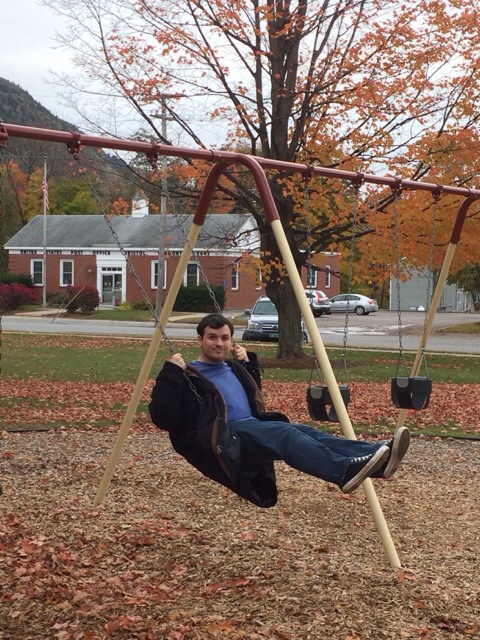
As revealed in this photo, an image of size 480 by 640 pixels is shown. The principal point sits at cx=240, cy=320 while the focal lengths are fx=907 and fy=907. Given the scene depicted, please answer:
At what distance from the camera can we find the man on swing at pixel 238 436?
4.94 metres

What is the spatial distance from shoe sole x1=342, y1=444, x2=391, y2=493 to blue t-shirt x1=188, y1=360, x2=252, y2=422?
1.03 m

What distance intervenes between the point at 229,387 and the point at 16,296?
39.6 m

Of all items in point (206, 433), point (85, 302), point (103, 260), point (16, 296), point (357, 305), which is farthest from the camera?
point (357, 305)

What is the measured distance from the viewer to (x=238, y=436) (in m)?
5.38

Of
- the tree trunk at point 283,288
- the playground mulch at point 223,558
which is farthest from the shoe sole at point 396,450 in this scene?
the tree trunk at point 283,288

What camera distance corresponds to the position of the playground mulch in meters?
4.51

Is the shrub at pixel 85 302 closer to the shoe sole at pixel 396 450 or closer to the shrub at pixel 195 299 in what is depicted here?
the shrub at pixel 195 299

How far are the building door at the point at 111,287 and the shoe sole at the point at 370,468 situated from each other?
4435cm

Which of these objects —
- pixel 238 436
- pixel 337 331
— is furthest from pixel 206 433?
pixel 337 331

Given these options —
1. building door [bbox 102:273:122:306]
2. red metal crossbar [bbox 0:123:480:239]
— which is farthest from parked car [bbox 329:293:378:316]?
red metal crossbar [bbox 0:123:480:239]

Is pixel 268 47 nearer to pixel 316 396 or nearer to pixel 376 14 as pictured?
pixel 376 14

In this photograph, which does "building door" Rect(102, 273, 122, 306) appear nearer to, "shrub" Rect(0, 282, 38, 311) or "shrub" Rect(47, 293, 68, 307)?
"shrub" Rect(47, 293, 68, 307)

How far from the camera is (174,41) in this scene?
16.2m

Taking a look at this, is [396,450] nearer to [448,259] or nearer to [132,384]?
[448,259]
